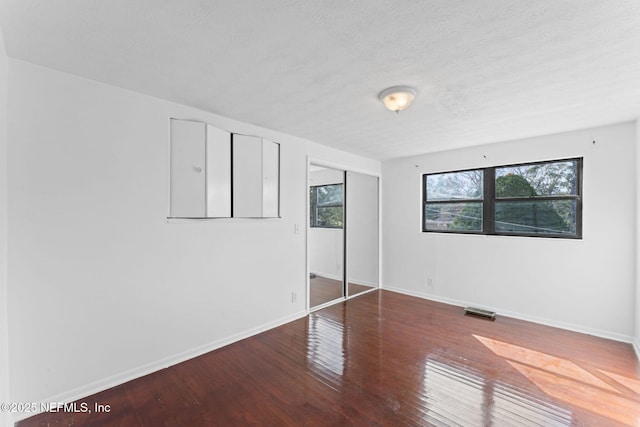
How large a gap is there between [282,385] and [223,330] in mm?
990

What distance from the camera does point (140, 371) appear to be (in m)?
2.34

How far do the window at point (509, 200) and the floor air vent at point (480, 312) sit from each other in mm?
1110

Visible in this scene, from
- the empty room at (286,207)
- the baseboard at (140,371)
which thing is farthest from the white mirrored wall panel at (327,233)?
the baseboard at (140,371)

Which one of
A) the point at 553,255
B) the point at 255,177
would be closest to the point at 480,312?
the point at 553,255

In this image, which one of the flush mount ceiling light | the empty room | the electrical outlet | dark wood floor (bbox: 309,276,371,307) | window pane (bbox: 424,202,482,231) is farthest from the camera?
the electrical outlet

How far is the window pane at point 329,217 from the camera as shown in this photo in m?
4.82

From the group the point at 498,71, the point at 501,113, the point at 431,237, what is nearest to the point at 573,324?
the point at 431,237

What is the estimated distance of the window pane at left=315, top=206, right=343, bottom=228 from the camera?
4816 millimetres

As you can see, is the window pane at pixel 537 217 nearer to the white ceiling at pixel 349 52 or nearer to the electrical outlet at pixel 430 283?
the white ceiling at pixel 349 52

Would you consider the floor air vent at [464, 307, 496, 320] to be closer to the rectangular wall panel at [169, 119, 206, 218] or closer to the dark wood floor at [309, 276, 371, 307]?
the dark wood floor at [309, 276, 371, 307]

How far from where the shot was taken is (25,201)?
1874 millimetres

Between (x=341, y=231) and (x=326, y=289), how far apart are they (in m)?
1.03

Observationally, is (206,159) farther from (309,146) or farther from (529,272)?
(529,272)

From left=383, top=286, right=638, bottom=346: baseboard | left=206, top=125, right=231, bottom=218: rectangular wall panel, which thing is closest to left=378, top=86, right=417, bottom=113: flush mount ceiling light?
left=206, top=125, right=231, bottom=218: rectangular wall panel
